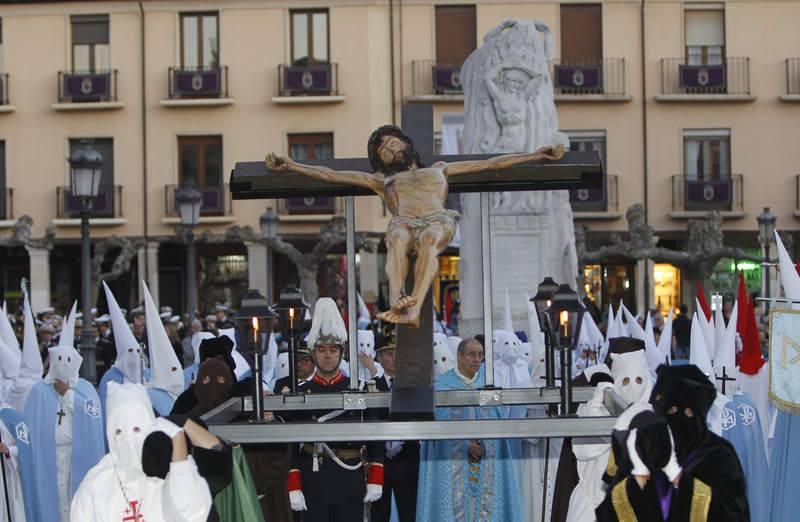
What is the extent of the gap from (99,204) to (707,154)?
47.6 ft

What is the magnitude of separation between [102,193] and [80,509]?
2646 centimetres

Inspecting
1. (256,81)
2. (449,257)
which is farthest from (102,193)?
(449,257)

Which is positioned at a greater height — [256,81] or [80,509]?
[256,81]

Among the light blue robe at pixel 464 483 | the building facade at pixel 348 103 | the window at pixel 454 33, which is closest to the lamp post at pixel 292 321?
the light blue robe at pixel 464 483

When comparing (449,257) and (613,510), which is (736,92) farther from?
(613,510)

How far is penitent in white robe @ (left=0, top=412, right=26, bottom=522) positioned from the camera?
910 centimetres

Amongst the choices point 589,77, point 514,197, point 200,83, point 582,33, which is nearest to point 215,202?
point 200,83

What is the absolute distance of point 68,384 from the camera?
961cm

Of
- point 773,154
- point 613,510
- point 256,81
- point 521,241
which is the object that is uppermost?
point 256,81

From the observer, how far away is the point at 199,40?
3122 centimetres

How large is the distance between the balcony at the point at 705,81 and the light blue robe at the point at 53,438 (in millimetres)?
23027

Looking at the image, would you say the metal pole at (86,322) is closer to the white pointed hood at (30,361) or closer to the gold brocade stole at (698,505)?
the white pointed hood at (30,361)

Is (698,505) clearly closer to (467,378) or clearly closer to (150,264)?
(467,378)

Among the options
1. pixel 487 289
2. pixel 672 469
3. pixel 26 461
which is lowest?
pixel 26 461
